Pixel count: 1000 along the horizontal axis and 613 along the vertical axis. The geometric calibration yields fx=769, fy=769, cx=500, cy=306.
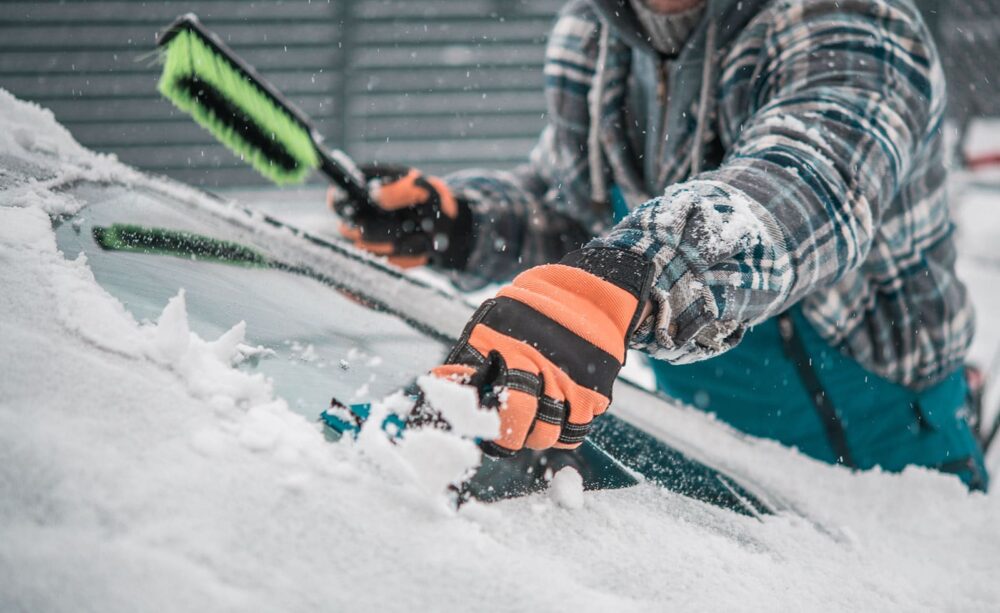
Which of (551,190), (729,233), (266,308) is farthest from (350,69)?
(729,233)

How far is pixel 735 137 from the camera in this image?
1.26 meters

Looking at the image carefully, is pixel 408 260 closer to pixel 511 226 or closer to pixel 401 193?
pixel 401 193

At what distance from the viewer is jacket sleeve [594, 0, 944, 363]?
2.66 ft

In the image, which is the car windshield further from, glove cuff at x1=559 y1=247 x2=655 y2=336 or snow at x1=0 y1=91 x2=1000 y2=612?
glove cuff at x1=559 y1=247 x2=655 y2=336

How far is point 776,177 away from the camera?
0.92 m

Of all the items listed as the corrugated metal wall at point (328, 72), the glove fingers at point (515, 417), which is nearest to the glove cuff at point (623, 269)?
the glove fingers at point (515, 417)

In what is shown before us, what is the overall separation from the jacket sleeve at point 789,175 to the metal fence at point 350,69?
4.83 metres

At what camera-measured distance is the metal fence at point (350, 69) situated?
5.23 m

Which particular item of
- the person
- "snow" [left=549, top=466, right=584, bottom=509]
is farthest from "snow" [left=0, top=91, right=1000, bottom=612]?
the person

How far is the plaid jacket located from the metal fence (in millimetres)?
4282

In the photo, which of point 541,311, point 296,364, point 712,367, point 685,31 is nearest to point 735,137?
point 685,31

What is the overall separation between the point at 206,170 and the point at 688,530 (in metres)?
5.42

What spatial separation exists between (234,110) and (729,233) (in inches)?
36.8

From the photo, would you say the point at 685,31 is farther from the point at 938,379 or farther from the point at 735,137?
the point at 938,379
